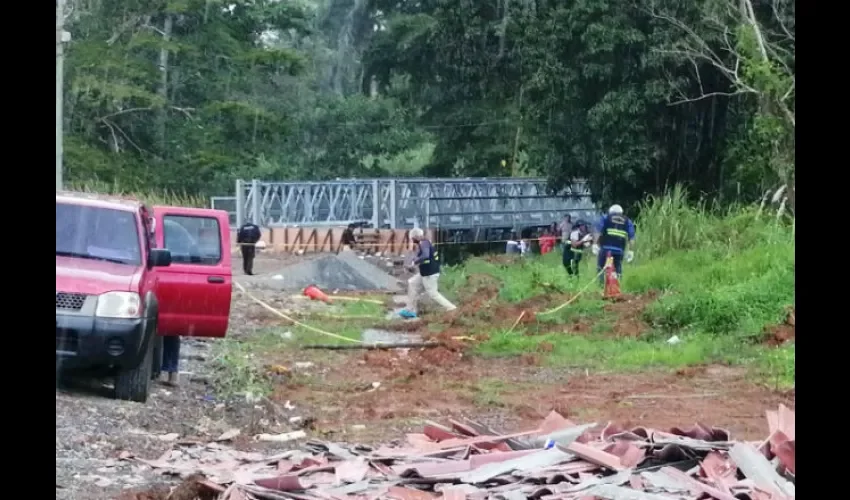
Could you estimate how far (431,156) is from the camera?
5.17 m

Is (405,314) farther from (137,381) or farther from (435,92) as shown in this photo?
(137,381)

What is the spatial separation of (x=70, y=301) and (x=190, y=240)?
0.64 m

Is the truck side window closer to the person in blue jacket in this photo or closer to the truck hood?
the truck hood

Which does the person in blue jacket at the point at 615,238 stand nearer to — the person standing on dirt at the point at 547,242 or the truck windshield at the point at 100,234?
the person standing on dirt at the point at 547,242

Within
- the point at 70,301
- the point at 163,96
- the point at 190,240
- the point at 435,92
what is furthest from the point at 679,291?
the point at 70,301

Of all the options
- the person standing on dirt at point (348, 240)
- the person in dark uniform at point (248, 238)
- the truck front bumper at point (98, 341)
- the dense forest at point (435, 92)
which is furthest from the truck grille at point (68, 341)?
→ the person standing on dirt at point (348, 240)

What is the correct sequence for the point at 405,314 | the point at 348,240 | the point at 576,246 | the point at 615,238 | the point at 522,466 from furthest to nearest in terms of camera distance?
1. the point at 615,238
2. the point at 576,246
3. the point at 405,314
4. the point at 348,240
5. the point at 522,466

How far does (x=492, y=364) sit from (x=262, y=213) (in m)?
1.30

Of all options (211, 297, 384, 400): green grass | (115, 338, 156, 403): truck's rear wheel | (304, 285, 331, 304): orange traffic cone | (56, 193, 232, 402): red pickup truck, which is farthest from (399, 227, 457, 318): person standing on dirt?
(115, 338, 156, 403): truck's rear wheel

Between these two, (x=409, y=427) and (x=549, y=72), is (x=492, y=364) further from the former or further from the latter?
(x=549, y=72)

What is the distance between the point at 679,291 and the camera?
5.26 meters

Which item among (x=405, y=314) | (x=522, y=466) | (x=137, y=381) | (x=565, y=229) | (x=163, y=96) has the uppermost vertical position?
(x=163, y=96)

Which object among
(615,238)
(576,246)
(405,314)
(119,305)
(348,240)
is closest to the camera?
(119,305)
